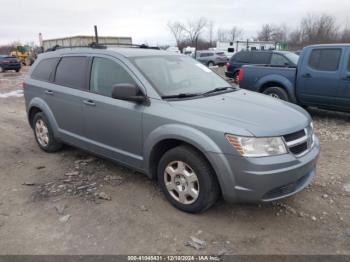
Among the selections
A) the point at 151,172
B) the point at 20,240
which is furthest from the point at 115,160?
the point at 20,240

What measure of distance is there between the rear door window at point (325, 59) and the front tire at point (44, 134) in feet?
19.0

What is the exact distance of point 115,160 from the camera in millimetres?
4191

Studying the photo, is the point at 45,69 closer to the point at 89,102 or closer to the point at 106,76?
the point at 89,102

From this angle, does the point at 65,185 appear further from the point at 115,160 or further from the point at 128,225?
the point at 128,225

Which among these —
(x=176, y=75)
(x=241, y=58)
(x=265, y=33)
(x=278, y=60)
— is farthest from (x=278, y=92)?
(x=265, y=33)

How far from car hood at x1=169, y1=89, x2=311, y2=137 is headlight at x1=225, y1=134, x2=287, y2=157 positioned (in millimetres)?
57

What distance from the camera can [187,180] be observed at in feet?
11.2

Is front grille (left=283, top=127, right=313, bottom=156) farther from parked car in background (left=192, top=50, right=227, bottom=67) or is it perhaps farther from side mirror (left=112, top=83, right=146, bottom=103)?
parked car in background (left=192, top=50, right=227, bottom=67)

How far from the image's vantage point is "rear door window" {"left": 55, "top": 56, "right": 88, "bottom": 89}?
4539mm

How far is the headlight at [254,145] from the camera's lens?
2.99 meters

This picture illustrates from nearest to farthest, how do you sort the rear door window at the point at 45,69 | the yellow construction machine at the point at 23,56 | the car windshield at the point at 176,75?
the car windshield at the point at 176,75 < the rear door window at the point at 45,69 < the yellow construction machine at the point at 23,56

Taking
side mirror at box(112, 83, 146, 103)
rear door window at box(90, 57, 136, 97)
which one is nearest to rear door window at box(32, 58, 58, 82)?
rear door window at box(90, 57, 136, 97)

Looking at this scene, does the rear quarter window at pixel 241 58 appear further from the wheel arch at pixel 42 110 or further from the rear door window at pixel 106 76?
the rear door window at pixel 106 76

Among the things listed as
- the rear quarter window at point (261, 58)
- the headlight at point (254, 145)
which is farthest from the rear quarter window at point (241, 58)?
the headlight at point (254, 145)
